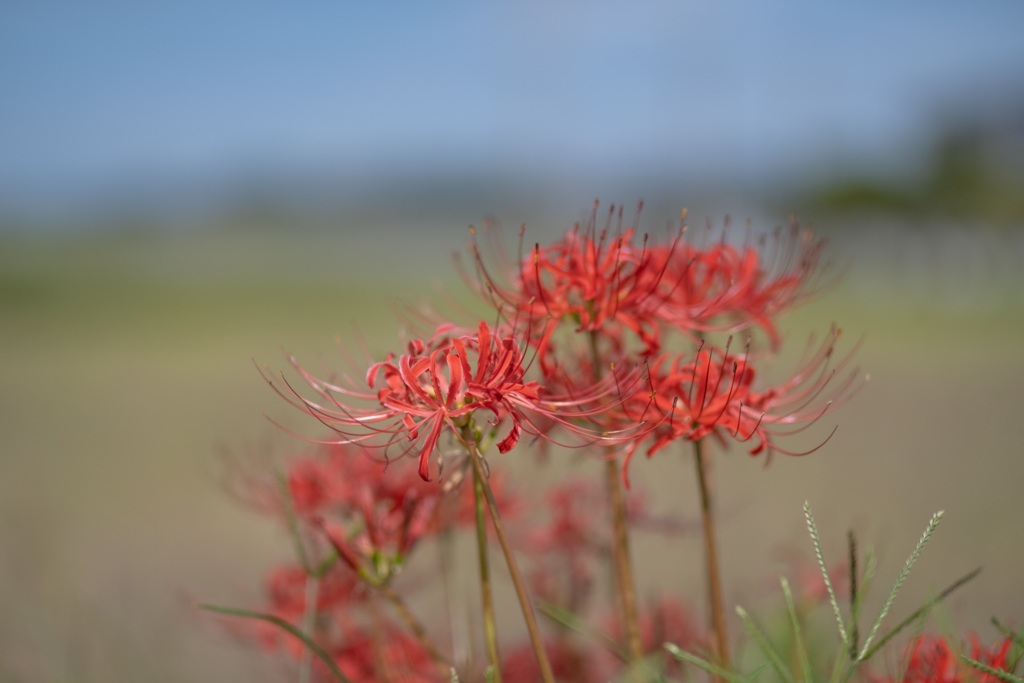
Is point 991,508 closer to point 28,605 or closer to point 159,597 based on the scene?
point 159,597

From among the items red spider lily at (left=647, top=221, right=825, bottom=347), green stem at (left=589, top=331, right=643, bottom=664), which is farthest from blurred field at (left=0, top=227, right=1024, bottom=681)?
green stem at (left=589, top=331, right=643, bottom=664)

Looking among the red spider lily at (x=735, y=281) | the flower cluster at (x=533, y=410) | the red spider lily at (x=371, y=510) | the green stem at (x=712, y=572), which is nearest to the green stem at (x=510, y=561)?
the flower cluster at (x=533, y=410)

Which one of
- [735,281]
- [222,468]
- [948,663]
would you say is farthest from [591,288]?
[222,468]

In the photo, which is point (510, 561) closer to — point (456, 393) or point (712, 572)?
point (456, 393)

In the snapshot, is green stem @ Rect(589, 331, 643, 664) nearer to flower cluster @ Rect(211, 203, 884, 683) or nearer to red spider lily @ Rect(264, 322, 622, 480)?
flower cluster @ Rect(211, 203, 884, 683)

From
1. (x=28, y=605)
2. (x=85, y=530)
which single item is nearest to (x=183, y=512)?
(x=85, y=530)

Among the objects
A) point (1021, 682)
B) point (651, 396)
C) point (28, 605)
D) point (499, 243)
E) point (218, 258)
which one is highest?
point (218, 258)
